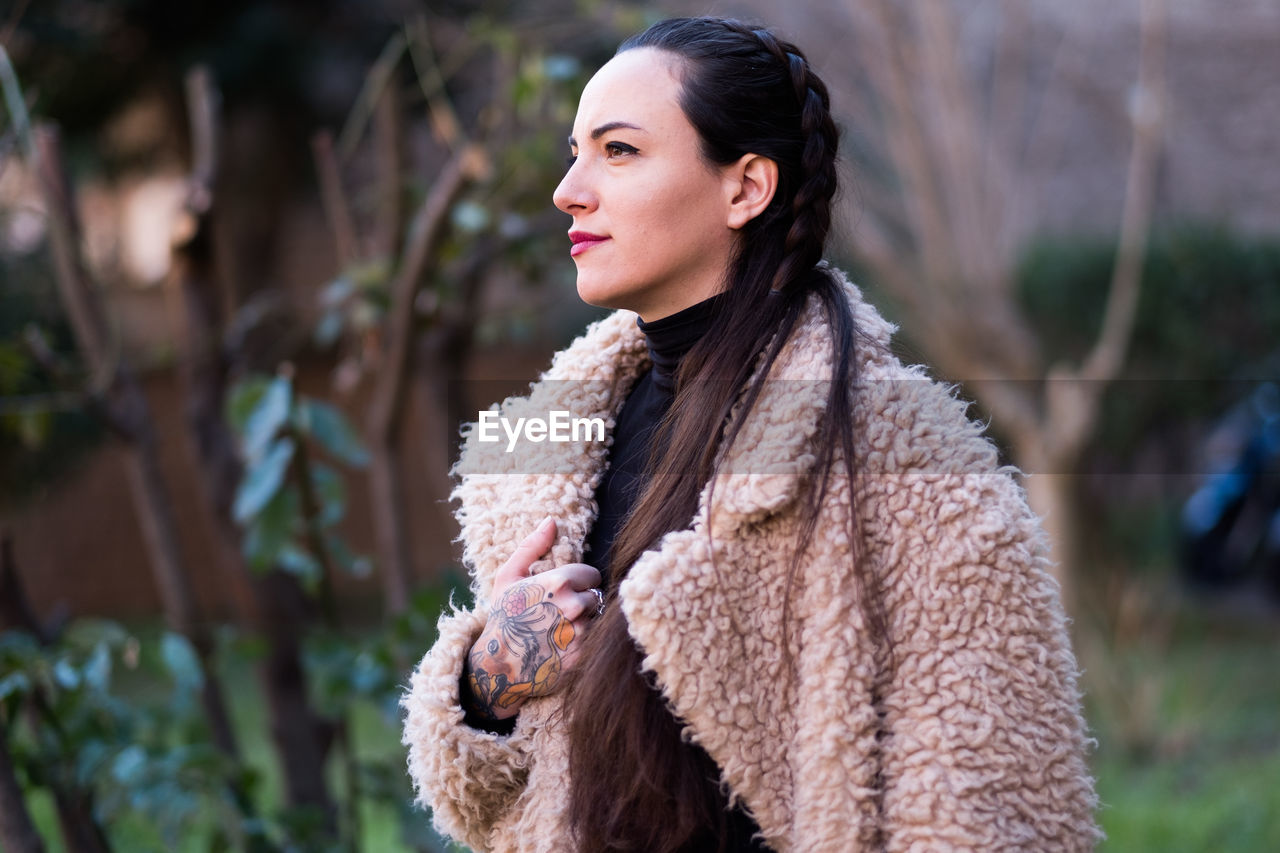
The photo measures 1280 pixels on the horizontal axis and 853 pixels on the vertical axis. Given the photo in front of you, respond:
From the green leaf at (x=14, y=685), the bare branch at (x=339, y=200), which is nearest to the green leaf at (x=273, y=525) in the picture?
the green leaf at (x=14, y=685)

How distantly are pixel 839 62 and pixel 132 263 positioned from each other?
6762 millimetres

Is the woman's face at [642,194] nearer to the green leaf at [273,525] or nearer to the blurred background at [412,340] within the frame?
the blurred background at [412,340]

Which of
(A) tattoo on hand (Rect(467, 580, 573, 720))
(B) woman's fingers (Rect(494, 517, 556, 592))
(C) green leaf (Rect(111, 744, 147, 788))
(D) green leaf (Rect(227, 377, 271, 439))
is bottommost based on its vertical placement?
(A) tattoo on hand (Rect(467, 580, 573, 720))

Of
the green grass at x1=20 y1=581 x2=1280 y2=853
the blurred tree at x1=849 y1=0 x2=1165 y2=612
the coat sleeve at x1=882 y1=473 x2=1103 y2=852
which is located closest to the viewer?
the coat sleeve at x1=882 y1=473 x2=1103 y2=852

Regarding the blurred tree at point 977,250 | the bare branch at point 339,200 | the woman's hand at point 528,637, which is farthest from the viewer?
the blurred tree at point 977,250

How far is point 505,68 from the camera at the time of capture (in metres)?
3.12

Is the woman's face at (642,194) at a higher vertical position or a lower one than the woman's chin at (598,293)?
higher

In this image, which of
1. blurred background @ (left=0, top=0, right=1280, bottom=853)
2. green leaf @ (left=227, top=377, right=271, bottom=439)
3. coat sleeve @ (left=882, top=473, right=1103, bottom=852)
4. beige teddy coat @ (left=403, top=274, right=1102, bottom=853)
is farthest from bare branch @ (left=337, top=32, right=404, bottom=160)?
coat sleeve @ (left=882, top=473, right=1103, bottom=852)

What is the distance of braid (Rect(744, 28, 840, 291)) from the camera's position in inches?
54.2

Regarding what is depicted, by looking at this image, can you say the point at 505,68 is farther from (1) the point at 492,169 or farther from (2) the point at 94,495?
(2) the point at 94,495

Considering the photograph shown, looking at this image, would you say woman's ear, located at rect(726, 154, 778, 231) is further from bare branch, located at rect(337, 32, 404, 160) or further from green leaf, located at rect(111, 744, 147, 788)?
green leaf, located at rect(111, 744, 147, 788)

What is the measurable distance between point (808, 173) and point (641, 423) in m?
0.40

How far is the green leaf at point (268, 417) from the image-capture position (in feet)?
7.16

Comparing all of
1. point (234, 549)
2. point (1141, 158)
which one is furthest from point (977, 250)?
point (234, 549)
